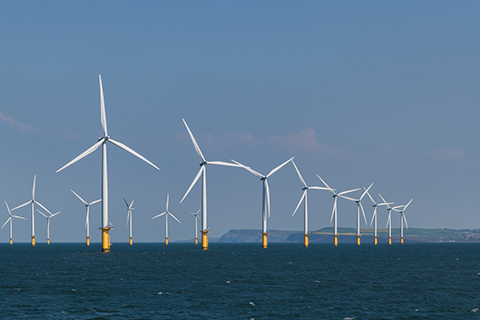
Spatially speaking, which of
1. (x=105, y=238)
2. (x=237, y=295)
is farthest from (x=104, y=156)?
(x=237, y=295)

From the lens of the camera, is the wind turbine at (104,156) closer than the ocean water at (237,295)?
No

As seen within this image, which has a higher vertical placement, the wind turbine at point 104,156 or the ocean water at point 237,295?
the wind turbine at point 104,156

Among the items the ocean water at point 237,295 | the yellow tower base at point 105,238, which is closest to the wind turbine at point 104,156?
the yellow tower base at point 105,238

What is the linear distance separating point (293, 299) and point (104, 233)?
93489 mm

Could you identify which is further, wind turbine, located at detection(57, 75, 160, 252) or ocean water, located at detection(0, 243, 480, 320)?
wind turbine, located at detection(57, 75, 160, 252)

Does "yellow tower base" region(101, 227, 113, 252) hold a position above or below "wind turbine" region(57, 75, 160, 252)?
below

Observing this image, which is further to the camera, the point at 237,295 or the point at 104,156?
the point at 104,156

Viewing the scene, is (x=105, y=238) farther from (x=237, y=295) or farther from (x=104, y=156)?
(x=237, y=295)

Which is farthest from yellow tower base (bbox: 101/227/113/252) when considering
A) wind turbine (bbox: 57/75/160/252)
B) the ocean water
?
the ocean water

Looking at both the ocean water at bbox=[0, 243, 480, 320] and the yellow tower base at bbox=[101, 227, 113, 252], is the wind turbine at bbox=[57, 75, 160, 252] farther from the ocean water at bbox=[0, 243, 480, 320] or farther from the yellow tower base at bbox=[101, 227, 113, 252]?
the ocean water at bbox=[0, 243, 480, 320]

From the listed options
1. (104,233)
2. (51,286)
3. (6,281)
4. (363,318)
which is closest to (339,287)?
(363,318)

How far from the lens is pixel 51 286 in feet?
264

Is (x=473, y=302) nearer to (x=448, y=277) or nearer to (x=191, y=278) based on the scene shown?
(x=448, y=277)

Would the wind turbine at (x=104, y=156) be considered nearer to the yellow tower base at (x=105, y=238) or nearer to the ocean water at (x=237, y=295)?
the yellow tower base at (x=105, y=238)
